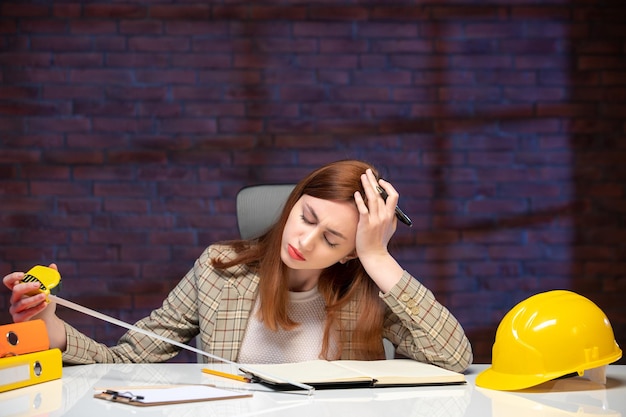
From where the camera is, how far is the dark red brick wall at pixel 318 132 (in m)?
3.66

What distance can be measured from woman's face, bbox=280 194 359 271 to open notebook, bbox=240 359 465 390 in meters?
0.25

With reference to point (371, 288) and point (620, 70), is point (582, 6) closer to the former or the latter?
point (620, 70)

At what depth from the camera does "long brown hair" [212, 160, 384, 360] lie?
1.80m

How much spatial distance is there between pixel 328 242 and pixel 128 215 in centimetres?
211

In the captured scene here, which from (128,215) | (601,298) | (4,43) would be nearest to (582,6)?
(601,298)

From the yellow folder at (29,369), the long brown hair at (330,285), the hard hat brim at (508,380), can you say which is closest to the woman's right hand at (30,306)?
the yellow folder at (29,369)

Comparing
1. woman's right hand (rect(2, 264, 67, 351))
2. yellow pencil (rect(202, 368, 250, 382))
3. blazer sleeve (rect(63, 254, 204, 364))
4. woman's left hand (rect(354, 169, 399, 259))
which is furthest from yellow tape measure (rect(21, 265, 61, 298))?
woman's left hand (rect(354, 169, 399, 259))

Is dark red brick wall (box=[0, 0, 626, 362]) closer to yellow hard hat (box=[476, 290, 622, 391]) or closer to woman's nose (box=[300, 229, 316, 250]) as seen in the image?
woman's nose (box=[300, 229, 316, 250])

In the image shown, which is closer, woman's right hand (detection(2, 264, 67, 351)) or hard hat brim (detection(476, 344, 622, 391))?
hard hat brim (detection(476, 344, 622, 391))

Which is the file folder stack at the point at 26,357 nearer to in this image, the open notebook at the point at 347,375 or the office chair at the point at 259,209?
the open notebook at the point at 347,375

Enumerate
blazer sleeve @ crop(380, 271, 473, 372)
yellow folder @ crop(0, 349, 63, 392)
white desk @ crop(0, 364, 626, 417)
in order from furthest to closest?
blazer sleeve @ crop(380, 271, 473, 372), yellow folder @ crop(0, 349, 63, 392), white desk @ crop(0, 364, 626, 417)

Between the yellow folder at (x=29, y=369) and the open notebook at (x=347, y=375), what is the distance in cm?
36

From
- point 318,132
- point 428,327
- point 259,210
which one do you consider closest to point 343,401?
point 428,327

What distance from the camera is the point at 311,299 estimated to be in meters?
1.92
